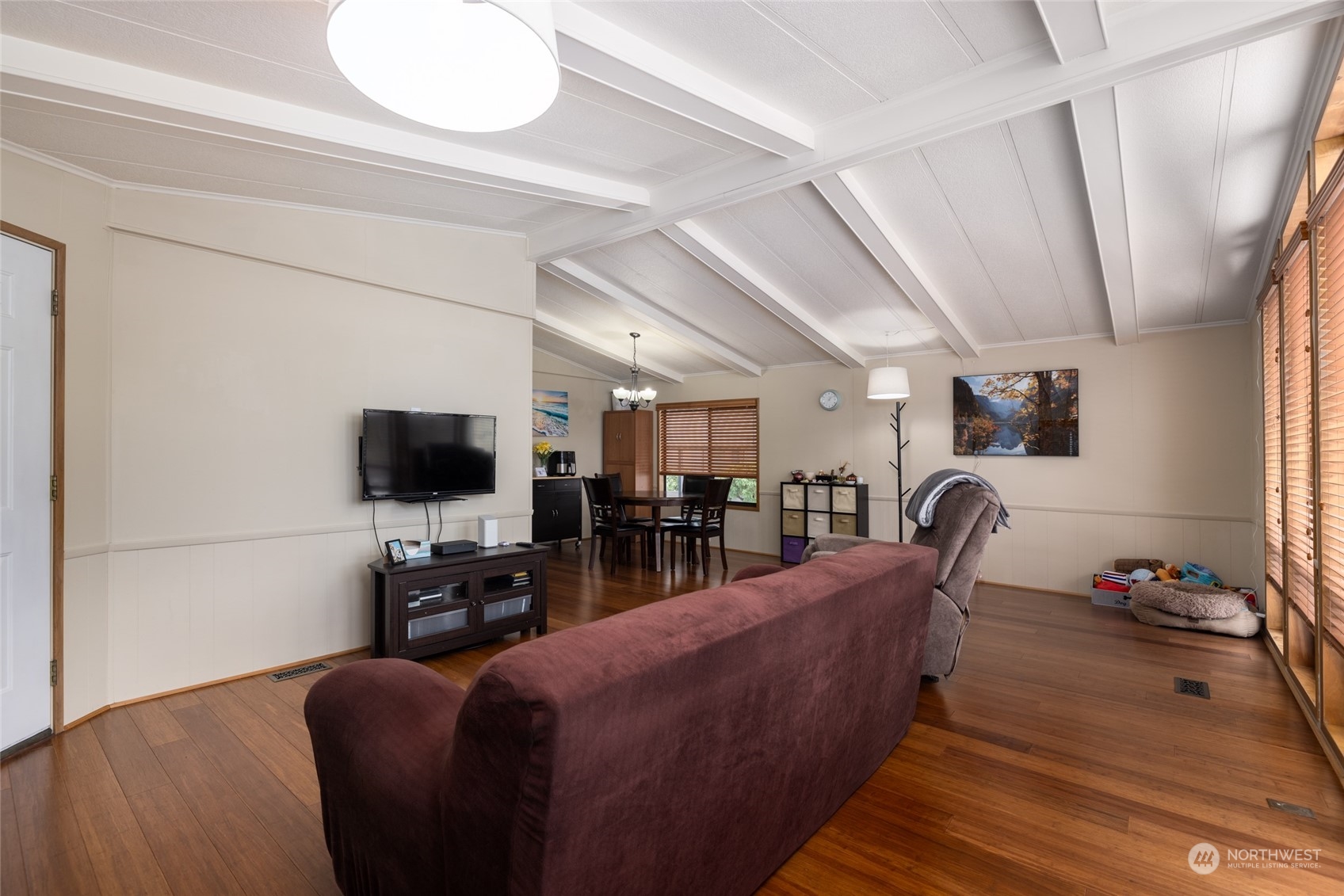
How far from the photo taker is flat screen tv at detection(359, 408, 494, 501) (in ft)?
11.7

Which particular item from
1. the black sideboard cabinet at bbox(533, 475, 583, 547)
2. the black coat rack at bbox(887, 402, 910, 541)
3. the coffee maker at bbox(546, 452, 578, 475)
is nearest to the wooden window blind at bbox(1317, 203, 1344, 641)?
the black coat rack at bbox(887, 402, 910, 541)

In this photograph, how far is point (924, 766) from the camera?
238cm

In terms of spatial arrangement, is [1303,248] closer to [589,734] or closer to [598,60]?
[598,60]

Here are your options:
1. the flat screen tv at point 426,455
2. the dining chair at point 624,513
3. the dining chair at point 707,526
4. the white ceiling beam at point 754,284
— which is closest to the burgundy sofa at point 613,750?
the flat screen tv at point 426,455

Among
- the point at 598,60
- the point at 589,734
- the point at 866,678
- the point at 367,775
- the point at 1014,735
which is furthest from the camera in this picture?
the point at 1014,735

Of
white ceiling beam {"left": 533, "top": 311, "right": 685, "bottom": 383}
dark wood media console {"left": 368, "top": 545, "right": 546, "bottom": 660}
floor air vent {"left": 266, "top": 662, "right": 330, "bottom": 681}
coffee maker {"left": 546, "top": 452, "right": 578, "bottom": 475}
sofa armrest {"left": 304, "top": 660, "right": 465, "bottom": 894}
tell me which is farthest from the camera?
coffee maker {"left": 546, "top": 452, "right": 578, "bottom": 475}

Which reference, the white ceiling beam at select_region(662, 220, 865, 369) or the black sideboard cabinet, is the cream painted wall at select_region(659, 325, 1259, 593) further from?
the black sideboard cabinet

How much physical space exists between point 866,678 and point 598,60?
241cm

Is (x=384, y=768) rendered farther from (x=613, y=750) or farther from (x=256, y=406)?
(x=256, y=406)

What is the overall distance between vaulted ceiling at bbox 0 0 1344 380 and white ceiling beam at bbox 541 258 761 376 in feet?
1.91

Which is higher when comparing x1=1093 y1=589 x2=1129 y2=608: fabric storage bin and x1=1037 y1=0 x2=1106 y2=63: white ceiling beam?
x1=1037 y1=0 x2=1106 y2=63: white ceiling beam

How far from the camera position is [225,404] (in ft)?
10.5

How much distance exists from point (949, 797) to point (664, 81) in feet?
9.37

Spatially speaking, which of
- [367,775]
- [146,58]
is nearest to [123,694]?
[367,775]
